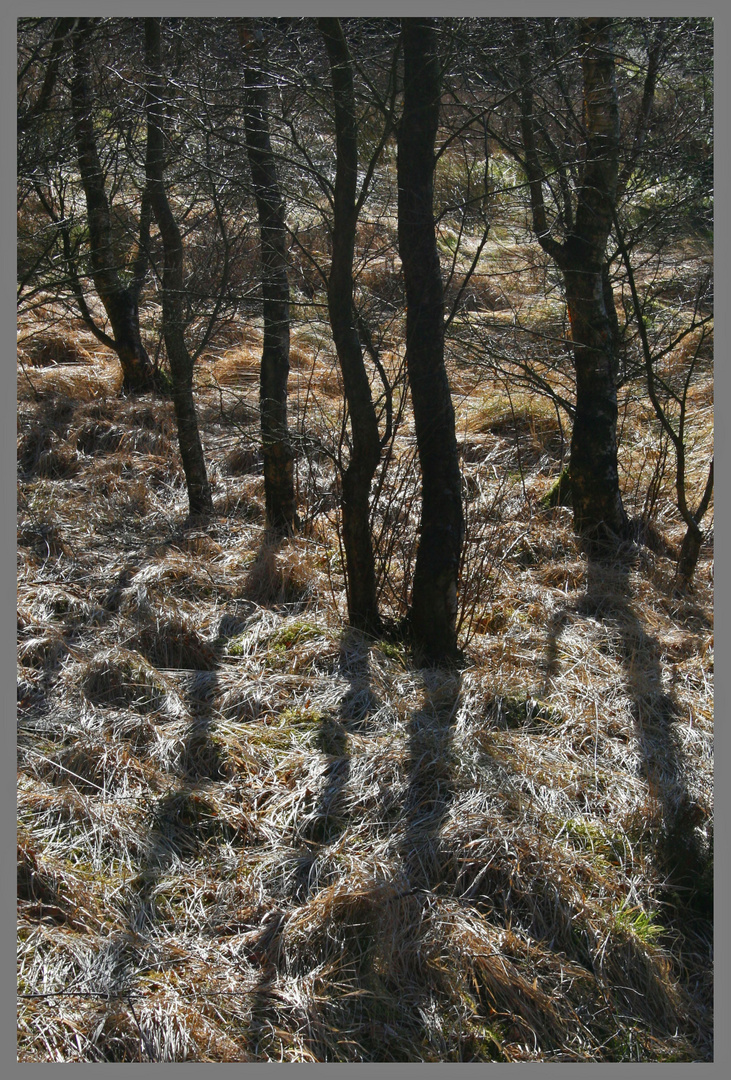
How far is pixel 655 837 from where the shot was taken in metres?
2.99

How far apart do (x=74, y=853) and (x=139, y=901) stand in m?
0.30

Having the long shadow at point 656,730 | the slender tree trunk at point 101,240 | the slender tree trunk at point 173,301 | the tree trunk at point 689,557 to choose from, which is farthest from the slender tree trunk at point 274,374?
the tree trunk at point 689,557

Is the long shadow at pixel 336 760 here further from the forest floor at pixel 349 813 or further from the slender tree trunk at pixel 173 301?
the slender tree trunk at pixel 173 301

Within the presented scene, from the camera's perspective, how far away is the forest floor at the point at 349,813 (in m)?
2.39

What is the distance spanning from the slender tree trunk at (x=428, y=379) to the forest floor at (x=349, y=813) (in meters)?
0.27

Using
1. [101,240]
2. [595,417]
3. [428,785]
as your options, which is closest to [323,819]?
[428,785]

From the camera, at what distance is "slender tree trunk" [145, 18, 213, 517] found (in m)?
4.79

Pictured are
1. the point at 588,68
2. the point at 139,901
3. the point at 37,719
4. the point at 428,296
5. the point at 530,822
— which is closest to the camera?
the point at 139,901

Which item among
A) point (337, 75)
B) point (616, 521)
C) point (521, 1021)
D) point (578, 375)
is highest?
point (337, 75)

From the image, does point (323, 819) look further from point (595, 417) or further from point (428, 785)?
point (595, 417)

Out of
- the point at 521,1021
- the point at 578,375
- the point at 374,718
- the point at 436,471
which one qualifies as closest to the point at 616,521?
the point at 578,375

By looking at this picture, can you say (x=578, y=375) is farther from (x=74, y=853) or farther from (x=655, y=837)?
(x=74, y=853)

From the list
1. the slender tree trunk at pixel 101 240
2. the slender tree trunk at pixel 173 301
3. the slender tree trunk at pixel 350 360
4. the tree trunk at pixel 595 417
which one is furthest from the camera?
the tree trunk at pixel 595 417

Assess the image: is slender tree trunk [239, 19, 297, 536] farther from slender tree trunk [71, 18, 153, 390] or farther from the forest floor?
slender tree trunk [71, 18, 153, 390]
